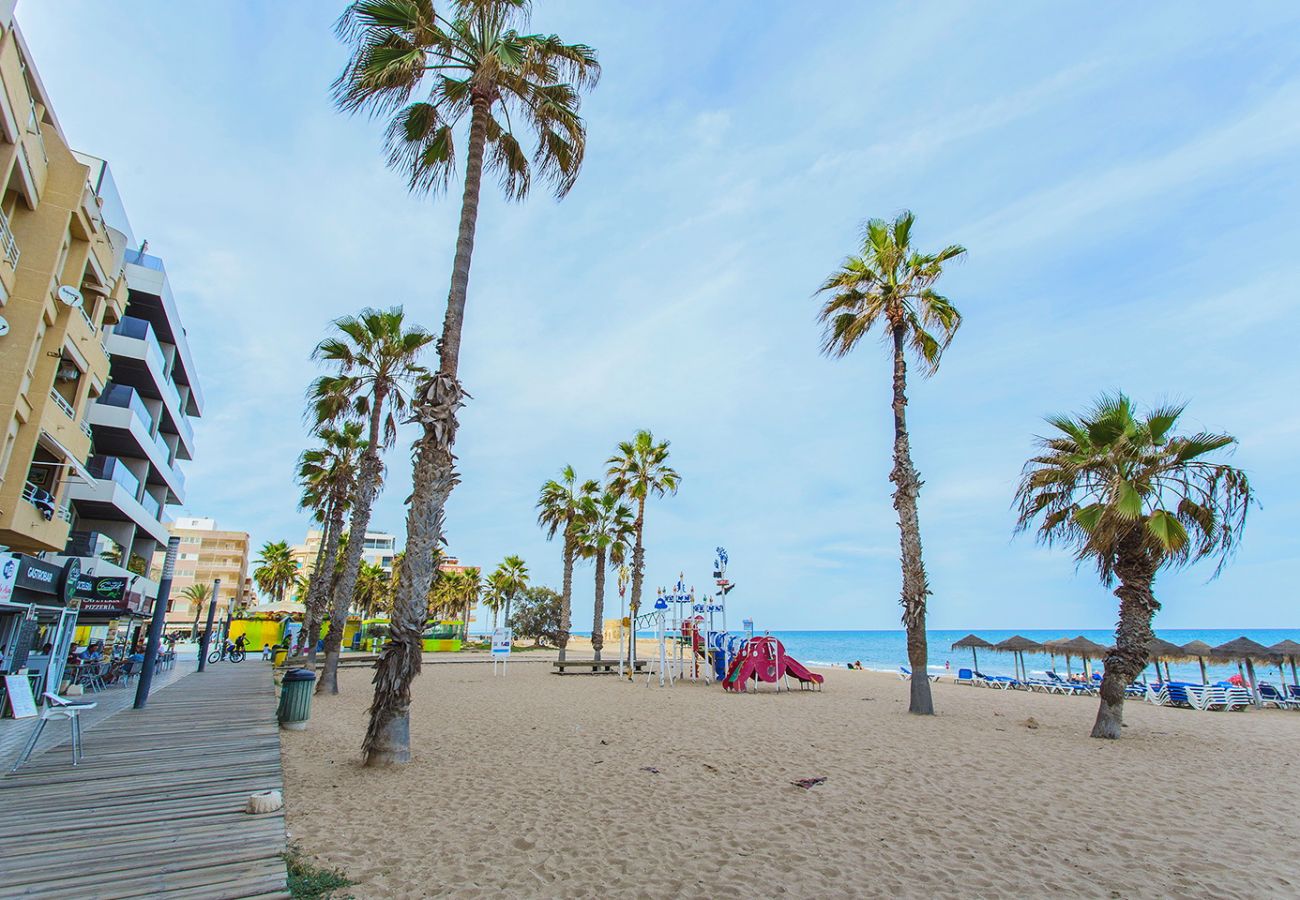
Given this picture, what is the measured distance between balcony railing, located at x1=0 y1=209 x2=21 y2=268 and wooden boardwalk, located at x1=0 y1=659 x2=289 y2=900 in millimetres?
10189

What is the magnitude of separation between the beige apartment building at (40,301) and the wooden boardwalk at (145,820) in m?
8.28

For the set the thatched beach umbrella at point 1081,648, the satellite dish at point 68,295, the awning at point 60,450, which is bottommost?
the thatched beach umbrella at point 1081,648

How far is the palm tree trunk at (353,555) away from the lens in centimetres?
1689

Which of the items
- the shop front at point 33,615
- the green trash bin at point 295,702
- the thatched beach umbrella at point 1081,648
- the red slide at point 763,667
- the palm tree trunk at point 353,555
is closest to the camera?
the green trash bin at point 295,702

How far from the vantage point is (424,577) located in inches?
348

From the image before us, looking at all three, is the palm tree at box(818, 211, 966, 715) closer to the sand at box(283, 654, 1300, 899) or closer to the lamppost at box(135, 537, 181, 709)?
the sand at box(283, 654, 1300, 899)

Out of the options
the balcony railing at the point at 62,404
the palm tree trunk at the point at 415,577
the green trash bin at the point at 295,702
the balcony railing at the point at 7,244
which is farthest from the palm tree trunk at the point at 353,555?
the palm tree trunk at the point at 415,577

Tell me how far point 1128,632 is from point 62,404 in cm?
2584

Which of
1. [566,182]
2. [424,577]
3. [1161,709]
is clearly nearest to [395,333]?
[566,182]

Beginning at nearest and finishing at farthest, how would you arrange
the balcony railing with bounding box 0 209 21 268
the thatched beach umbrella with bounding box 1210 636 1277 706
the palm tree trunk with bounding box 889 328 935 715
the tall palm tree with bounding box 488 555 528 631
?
the balcony railing with bounding box 0 209 21 268
the palm tree trunk with bounding box 889 328 935 715
the thatched beach umbrella with bounding box 1210 636 1277 706
the tall palm tree with bounding box 488 555 528 631

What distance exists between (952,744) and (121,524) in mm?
32261

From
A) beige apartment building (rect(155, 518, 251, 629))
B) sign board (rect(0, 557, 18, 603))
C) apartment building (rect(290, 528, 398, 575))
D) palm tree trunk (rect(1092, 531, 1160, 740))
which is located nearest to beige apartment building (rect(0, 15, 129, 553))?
sign board (rect(0, 557, 18, 603))

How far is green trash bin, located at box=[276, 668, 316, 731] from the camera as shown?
1164 cm

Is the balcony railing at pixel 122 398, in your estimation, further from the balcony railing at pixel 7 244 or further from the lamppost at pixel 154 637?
the lamppost at pixel 154 637
